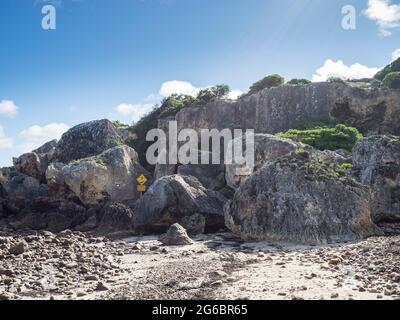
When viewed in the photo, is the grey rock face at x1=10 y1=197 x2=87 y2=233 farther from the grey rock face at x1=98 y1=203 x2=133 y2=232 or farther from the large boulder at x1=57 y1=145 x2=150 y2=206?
the grey rock face at x1=98 y1=203 x2=133 y2=232

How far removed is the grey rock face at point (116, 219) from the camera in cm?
1923

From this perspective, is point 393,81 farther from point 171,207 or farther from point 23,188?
point 23,188

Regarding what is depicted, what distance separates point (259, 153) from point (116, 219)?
7.14 m

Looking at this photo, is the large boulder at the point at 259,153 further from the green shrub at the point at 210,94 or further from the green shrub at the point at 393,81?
the green shrub at the point at 393,81

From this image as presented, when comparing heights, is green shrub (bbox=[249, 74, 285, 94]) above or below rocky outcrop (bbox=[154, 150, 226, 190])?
above

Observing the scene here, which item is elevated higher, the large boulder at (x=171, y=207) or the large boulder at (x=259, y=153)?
the large boulder at (x=259, y=153)

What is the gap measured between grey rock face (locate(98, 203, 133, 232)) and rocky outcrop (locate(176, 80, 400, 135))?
15841 mm

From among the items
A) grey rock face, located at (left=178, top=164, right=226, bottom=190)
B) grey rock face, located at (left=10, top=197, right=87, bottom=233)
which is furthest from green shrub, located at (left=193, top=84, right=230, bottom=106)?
grey rock face, located at (left=10, top=197, right=87, bottom=233)

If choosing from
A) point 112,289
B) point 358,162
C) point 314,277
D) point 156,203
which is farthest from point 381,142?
point 112,289

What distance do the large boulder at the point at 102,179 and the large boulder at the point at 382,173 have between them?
474 inches

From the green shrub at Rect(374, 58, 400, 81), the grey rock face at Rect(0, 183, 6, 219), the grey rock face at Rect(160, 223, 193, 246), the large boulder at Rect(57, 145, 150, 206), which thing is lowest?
the grey rock face at Rect(160, 223, 193, 246)

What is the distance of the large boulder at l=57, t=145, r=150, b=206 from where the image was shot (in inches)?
904

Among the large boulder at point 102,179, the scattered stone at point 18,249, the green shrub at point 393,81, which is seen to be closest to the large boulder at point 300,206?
the scattered stone at point 18,249
